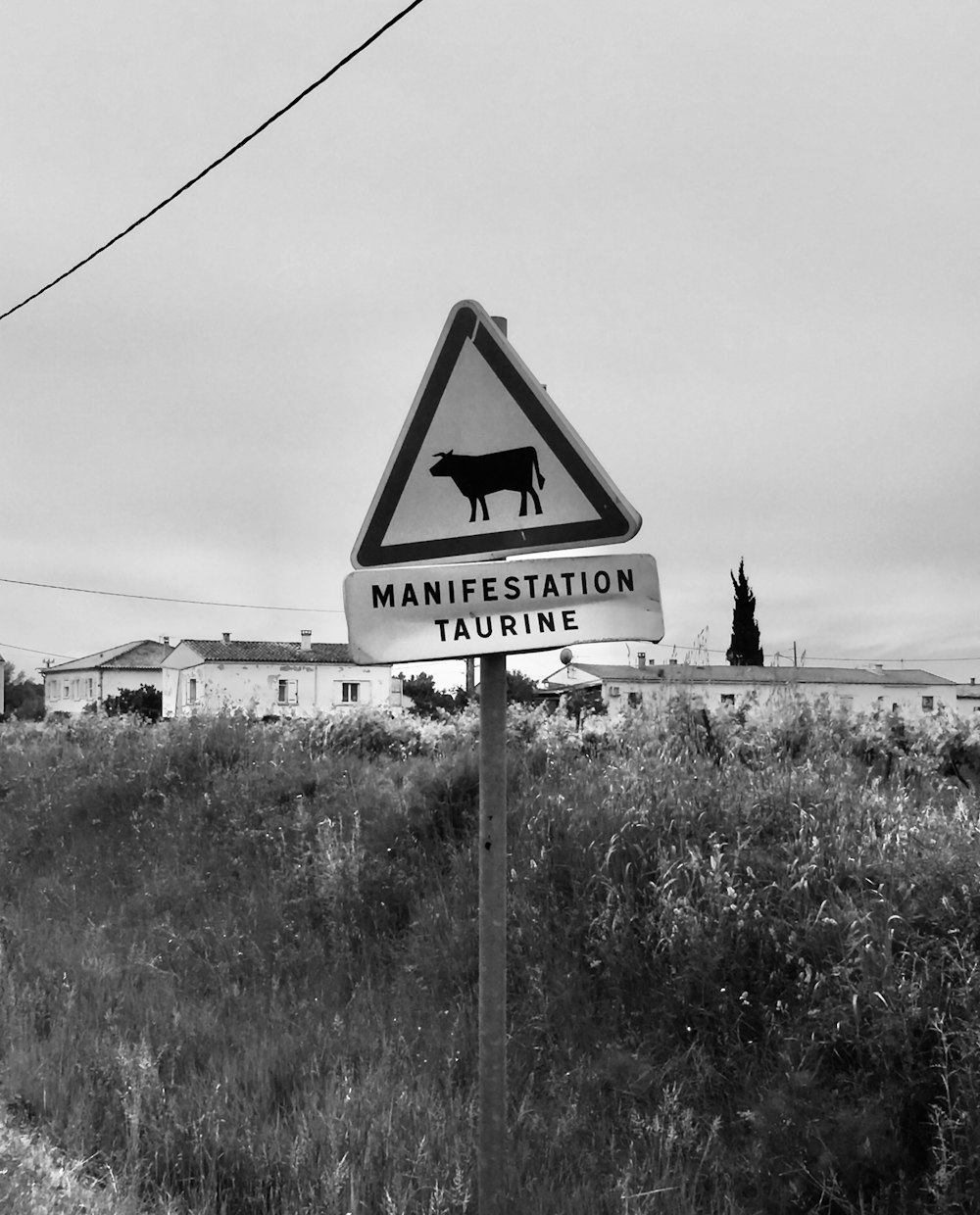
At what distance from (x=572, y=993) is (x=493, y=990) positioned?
2268 mm

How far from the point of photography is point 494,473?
339 cm

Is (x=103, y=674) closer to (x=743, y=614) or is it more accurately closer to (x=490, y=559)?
(x=743, y=614)

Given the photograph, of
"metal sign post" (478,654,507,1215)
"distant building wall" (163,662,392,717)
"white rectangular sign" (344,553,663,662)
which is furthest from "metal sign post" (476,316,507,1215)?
"distant building wall" (163,662,392,717)

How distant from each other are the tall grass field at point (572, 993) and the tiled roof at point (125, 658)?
285ft

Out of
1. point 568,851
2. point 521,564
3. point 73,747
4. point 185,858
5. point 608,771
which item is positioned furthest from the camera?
point 73,747

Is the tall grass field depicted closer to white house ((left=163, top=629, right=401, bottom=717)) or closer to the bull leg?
the bull leg

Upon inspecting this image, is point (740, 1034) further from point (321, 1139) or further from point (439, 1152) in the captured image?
point (321, 1139)

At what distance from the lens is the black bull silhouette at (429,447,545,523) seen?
337 cm

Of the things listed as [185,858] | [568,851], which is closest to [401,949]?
[568,851]

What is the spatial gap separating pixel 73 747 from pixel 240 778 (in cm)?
631

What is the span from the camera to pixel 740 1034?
4.81m

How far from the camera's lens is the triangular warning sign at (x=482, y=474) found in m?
3.33

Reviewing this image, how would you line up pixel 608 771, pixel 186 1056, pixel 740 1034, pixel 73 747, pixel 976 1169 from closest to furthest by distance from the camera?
1. pixel 976 1169
2. pixel 740 1034
3. pixel 186 1056
4. pixel 608 771
5. pixel 73 747

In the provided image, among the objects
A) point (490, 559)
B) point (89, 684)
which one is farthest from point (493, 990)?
point (89, 684)
